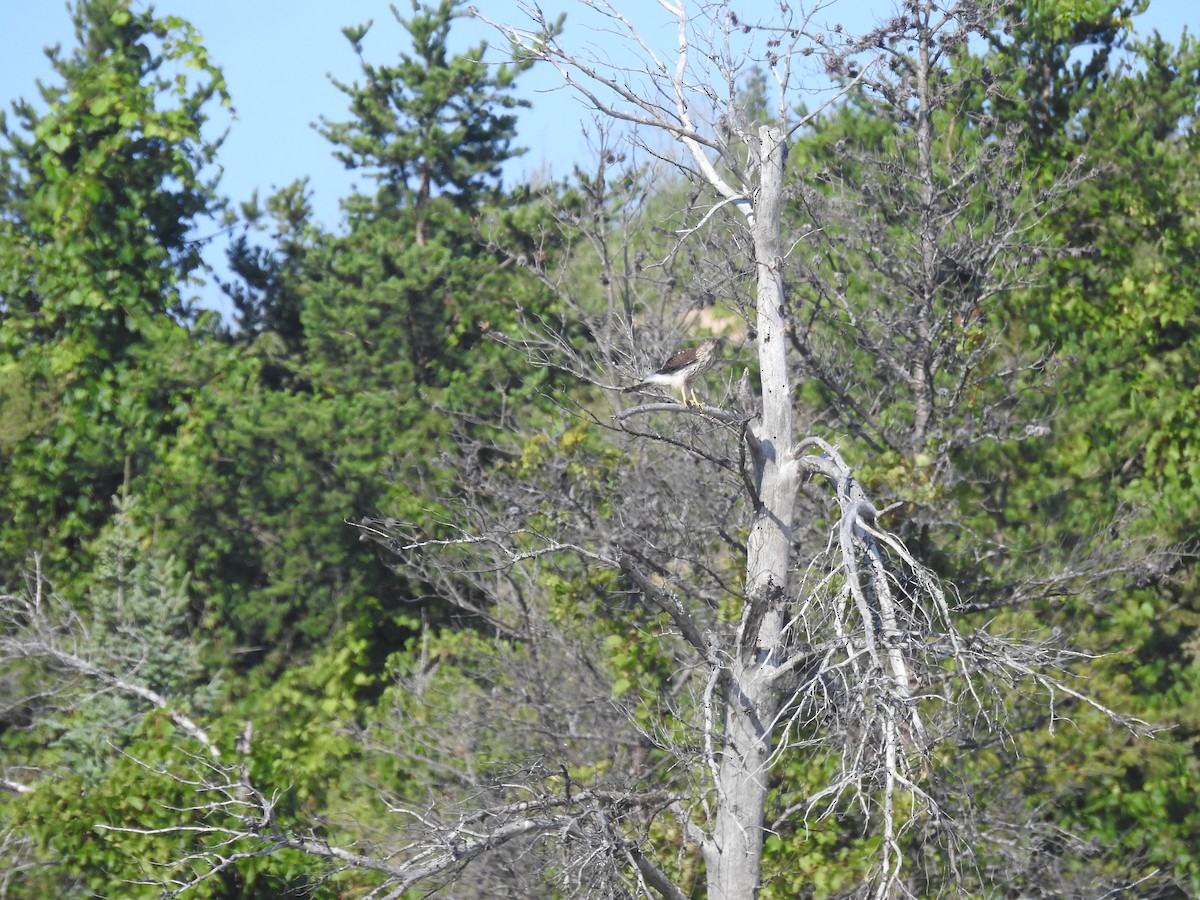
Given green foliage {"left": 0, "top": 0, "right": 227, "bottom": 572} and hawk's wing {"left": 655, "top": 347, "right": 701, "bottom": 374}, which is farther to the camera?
green foliage {"left": 0, "top": 0, "right": 227, "bottom": 572}

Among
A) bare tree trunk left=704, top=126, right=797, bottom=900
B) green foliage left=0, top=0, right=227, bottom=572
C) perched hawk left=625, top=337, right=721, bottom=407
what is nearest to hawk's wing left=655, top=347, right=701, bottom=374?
perched hawk left=625, top=337, right=721, bottom=407

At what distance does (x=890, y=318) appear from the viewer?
9.50m

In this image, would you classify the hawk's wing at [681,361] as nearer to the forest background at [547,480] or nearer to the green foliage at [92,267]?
the forest background at [547,480]

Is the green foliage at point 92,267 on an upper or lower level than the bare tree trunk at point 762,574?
upper

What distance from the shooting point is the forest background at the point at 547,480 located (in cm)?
852

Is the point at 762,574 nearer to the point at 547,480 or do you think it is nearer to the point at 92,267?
the point at 547,480

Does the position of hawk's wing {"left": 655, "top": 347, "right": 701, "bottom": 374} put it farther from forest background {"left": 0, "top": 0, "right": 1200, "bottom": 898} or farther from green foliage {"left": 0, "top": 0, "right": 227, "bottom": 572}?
green foliage {"left": 0, "top": 0, "right": 227, "bottom": 572}

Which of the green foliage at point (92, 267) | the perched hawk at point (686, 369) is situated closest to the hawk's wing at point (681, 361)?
the perched hawk at point (686, 369)

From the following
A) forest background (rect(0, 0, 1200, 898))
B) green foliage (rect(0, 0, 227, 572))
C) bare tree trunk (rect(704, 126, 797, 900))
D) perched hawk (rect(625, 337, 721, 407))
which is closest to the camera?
bare tree trunk (rect(704, 126, 797, 900))

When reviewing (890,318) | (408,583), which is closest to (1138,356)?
(890,318)

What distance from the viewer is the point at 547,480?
35.1 ft

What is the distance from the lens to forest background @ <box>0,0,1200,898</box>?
8523mm

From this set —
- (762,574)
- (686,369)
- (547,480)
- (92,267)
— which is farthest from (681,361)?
(92,267)

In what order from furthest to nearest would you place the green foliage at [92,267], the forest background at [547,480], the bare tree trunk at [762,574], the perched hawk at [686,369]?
the green foliage at [92,267] < the forest background at [547,480] < the perched hawk at [686,369] < the bare tree trunk at [762,574]
